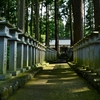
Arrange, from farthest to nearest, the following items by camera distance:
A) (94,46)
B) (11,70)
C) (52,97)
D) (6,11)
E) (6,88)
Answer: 1. (6,11)
2. (94,46)
3. (11,70)
4. (52,97)
5. (6,88)

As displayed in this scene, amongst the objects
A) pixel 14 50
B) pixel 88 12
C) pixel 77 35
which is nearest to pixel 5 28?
pixel 14 50

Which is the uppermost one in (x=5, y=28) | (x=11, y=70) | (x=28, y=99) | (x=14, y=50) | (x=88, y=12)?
(x=88, y=12)

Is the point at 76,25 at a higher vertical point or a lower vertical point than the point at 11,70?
higher

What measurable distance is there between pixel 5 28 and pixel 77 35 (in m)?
11.9

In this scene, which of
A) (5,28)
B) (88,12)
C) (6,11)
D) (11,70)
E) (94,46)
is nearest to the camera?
(5,28)

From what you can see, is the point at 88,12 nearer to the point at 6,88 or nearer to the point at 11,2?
the point at 11,2

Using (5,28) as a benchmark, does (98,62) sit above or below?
below

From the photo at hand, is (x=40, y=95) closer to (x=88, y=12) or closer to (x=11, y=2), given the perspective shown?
(x=11, y=2)

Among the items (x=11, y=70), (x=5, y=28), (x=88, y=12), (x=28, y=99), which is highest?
(x=88, y=12)

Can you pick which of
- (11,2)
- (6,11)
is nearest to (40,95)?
(6,11)

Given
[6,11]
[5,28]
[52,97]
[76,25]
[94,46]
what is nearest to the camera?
[52,97]

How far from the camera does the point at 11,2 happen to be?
96.5 feet

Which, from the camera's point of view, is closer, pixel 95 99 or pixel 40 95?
pixel 95 99

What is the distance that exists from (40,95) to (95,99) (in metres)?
1.11
